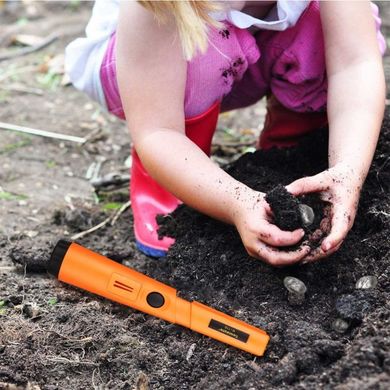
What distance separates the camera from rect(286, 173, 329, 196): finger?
1478 mm

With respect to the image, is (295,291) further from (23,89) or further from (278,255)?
(23,89)

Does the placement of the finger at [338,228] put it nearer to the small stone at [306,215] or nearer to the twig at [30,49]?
the small stone at [306,215]

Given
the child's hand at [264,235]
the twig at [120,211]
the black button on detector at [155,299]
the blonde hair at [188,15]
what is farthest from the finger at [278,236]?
the twig at [120,211]

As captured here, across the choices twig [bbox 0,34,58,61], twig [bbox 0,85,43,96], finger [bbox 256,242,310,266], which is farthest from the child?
twig [bbox 0,34,58,61]

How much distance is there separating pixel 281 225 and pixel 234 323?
0.22 metres

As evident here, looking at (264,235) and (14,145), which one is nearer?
(264,235)

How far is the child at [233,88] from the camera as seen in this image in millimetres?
1515

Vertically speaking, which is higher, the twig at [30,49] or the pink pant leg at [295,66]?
the pink pant leg at [295,66]

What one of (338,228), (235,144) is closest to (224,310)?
(338,228)

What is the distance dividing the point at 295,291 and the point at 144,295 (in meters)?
0.35

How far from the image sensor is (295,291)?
1.49 metres

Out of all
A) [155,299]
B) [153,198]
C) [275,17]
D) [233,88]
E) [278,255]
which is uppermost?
[275,17]

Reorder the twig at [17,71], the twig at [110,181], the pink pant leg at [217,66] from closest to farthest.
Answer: the pink pant leg at [217,66] < the twig at [110,181] < the twig at [17,71]

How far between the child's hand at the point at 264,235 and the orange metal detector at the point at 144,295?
15 centimetres
